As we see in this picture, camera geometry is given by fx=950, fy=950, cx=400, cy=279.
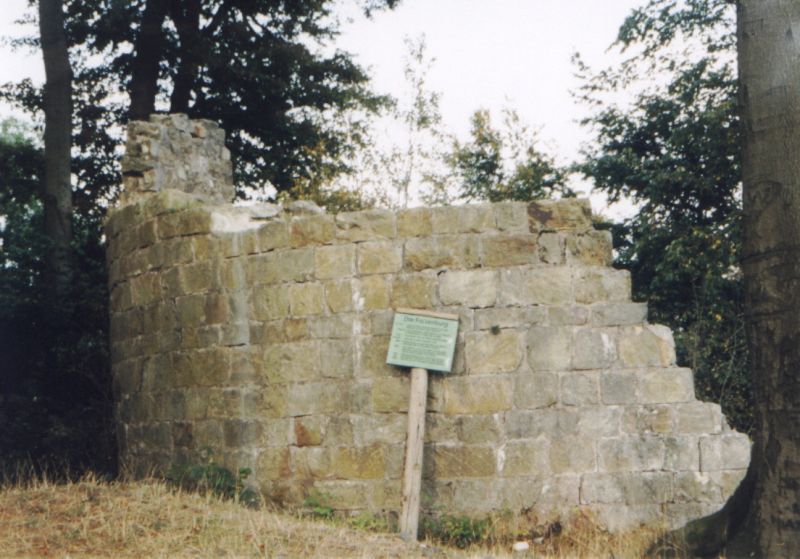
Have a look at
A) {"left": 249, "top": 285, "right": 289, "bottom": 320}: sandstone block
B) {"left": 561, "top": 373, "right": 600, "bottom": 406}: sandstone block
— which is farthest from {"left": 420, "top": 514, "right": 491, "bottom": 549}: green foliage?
{"left": 249, "top": 285, "right": 289, "bottom": 320}: sandstone block

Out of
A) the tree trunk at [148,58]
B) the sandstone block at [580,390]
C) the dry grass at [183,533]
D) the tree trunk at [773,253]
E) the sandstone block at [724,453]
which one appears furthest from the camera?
the tree trunk at [148,58]

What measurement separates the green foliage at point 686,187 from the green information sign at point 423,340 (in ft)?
21.2

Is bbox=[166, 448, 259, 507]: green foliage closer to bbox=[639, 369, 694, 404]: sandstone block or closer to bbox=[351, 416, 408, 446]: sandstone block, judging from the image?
bbox=[351, 416, 408, 446]: sandstone block

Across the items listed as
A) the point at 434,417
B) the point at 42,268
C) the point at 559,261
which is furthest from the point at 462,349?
the point at 42,268

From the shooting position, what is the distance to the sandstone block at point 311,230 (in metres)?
→ 7.68

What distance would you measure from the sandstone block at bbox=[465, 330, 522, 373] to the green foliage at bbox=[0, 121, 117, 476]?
19.1ft

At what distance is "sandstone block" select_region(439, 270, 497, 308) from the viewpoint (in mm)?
7387

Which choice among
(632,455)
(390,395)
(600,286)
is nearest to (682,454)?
(632,455)

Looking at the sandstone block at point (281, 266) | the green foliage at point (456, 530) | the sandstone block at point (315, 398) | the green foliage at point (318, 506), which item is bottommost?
the green foliage at point (456, 530)

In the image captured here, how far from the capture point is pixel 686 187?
16.6m

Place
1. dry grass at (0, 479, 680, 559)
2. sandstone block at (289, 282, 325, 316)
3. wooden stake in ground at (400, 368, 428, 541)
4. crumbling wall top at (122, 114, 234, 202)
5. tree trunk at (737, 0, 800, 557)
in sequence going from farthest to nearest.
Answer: crumbling wall top at (122, 114, 234, 202) → sandstone block at (289, 282, 325, 316) → wooden stake in ground at (400, 368, 428, 541) → dry grass at (0, 479, 680, 559) → tree trunk at (737, 0, 800, 557)

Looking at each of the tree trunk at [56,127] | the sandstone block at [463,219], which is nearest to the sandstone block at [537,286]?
the sandstone block at [463,219]

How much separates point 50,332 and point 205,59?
7.75 metres

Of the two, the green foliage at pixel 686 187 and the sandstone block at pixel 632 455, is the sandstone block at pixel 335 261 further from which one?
the green foliage at pixel 686 187
